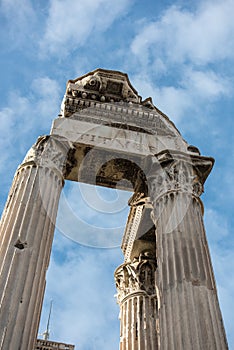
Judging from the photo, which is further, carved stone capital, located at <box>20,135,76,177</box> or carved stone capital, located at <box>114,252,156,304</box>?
carved stone capital, located at <box>114,252,156,304</box>

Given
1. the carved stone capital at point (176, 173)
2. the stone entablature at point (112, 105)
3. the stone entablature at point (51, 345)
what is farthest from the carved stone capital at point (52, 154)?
the stone entablature at point (51, 345)

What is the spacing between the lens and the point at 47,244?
13945mm

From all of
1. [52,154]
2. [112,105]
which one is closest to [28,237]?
[52,154]

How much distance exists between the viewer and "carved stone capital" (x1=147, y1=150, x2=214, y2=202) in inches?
656

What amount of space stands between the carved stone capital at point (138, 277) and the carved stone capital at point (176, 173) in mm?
5230

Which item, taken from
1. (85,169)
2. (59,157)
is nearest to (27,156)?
(59,157)

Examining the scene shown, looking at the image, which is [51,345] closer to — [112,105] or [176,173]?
[112,105]

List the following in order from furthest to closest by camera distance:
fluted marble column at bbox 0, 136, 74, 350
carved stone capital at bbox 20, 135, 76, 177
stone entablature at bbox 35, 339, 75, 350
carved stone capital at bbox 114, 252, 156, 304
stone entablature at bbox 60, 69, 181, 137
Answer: stone entablature at bbox 35, 339, 75, 350 < carved stone capital at bbox 114, 252, 156, 304 < stone entablature at bbox 60, 69, 181, 137 < carved stone capital at bbox 20, 135, 76, 177 < fluted marble column at bbox 0, 136, 74, 350

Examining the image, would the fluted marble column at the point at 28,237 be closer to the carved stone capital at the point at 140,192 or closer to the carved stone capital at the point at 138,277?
the carved stone capital at the point at 140,192

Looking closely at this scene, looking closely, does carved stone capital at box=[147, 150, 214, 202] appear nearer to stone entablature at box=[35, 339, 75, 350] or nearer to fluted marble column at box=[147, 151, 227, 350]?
fluted marble column at box=[147, 151, 227, 350]

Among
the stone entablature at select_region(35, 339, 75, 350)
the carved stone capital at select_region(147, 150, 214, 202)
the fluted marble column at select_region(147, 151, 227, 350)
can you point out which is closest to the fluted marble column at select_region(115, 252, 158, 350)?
the fluted marble column at select_region(147, 151, 227, 350)

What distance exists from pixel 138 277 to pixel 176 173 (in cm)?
646

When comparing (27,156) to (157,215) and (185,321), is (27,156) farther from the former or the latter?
(185,321)

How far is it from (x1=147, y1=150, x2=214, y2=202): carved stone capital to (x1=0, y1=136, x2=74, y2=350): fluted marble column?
3.62 meters
